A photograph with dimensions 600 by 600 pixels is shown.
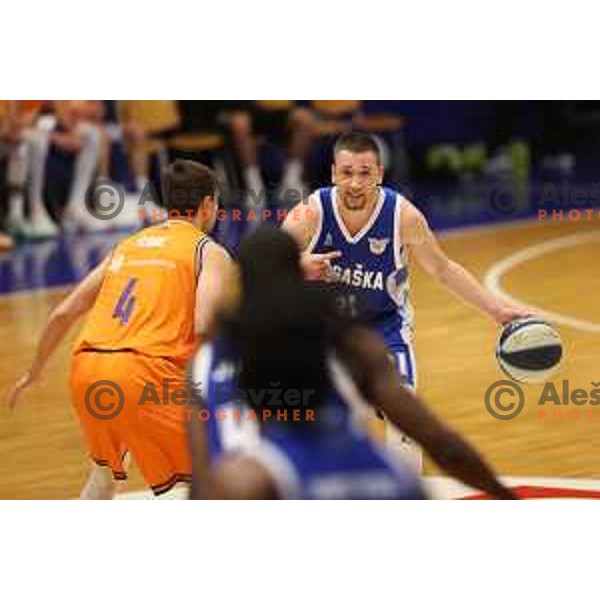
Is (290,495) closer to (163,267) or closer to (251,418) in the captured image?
(251,418)

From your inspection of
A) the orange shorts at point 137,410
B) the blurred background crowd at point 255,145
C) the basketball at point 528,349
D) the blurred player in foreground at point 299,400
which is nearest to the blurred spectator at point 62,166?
the blurred background crowd at point 255,145

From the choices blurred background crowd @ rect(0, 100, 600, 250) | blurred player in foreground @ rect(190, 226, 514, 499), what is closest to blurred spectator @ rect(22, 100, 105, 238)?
blurred background crowd @ rect(0, 100, 600, 250)

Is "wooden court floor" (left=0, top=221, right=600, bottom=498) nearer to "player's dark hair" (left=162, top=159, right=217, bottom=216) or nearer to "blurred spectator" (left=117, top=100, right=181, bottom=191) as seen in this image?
"player's dark hair" (left=162, top=159, right=217, bottom=216)

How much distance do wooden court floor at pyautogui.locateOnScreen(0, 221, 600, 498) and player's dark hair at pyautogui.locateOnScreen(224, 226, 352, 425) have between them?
12.1 ft

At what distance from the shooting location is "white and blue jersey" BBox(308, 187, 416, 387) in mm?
7426

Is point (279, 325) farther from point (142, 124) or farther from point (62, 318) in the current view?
point (142, 124)

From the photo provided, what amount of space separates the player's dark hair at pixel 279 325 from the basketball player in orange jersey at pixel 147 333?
2.09m

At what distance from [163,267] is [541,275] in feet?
23.3

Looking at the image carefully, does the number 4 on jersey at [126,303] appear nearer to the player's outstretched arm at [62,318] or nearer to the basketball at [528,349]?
the player's outstretched arm at [62,318]

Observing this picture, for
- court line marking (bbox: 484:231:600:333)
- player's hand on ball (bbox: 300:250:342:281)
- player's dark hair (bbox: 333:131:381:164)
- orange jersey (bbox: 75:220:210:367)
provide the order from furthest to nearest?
court line marking (bbox: 484:231:600:333)
player's dark hair (bbox: 333:131:381:164)
player's hand on ball (bbox: 300:250:342:281)
orange jersey (bbox: 75:220:210:367)

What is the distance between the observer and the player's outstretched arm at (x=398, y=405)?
4469 millimetres

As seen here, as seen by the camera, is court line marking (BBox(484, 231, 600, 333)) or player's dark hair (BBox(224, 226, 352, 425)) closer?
player's dark hair (BBox(224, 226, 352, 425))
